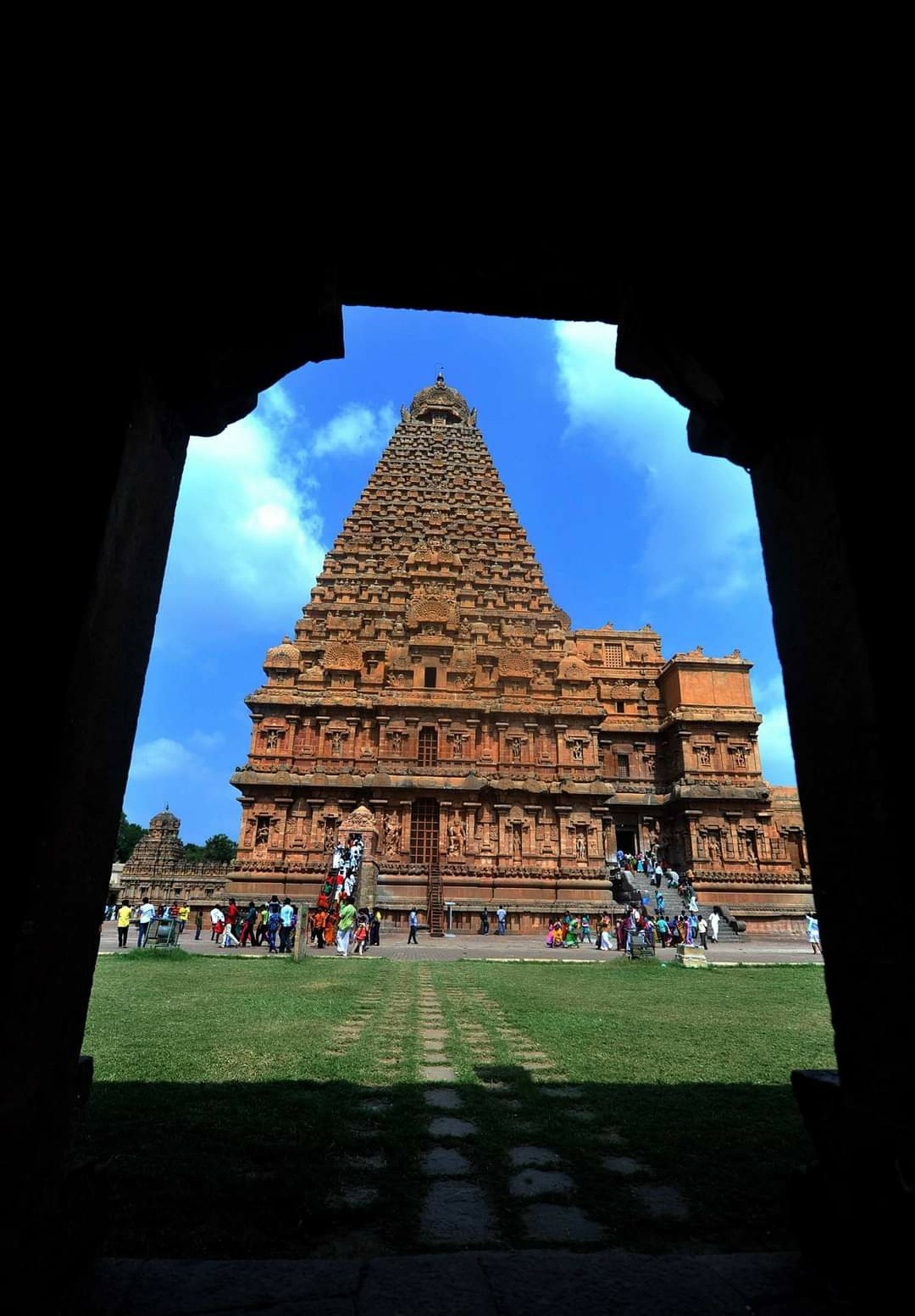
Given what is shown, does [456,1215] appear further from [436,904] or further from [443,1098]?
[436,904]

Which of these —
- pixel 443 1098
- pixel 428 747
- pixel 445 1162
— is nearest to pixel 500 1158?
pixel 445 1162

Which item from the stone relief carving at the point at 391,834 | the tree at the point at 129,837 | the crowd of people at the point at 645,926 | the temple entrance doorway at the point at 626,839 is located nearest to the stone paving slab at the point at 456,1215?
the crowd of people at the point at 645,926

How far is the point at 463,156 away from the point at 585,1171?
4.32 m

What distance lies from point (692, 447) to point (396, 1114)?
4091mm

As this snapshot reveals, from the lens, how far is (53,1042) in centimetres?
196

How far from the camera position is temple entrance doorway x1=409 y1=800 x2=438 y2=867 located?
29.4 meters

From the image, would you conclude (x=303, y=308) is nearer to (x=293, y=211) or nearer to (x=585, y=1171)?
(x=293, y=211)

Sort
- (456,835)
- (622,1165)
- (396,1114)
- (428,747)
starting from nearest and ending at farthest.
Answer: (622,1165)
(396,1114)
(456,835)
(428,747)

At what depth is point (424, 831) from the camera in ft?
98.6

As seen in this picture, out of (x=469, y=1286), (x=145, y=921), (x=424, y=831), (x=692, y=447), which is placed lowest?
(x=469, y=1286)

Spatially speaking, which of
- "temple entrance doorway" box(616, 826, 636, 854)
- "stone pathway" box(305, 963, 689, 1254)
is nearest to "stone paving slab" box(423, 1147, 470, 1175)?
"stone pathway" box(305, 963, 689, 1254)

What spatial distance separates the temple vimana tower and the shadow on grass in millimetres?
20255

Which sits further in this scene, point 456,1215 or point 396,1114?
point 396,1114

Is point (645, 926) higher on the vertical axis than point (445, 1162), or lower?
higher
